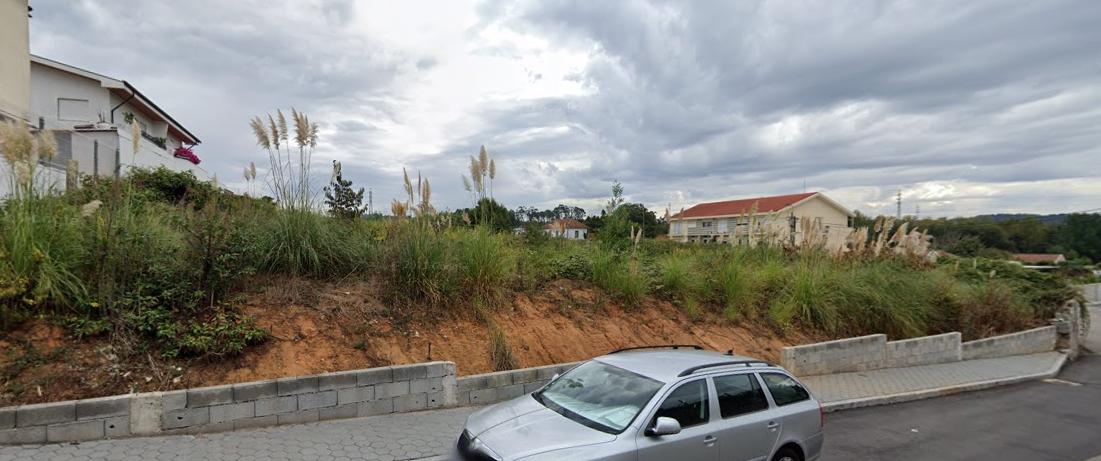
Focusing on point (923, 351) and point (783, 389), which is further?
point (923, 351)

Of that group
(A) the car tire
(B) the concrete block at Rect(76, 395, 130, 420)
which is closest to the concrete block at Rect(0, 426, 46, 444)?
(B) the concrete block at Rect(76, 395, 130, 420)

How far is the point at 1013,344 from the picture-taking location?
14430 mm

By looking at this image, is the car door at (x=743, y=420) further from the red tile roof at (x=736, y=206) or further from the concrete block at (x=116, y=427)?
the red tile roof at (x=736, y=206)

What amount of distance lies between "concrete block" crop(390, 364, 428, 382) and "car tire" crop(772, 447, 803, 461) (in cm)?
412

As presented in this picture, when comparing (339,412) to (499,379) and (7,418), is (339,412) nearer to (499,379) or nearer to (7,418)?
(499,379)

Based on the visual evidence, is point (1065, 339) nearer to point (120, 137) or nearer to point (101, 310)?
point (101, 310)

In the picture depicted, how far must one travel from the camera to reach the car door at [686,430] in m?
4.28

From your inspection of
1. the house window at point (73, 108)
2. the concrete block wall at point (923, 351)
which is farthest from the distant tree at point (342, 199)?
the house window at point (73, 108)

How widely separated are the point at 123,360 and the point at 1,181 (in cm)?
322

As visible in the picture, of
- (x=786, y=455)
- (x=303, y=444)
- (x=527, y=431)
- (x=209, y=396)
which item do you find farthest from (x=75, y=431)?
(x=786, y=455)

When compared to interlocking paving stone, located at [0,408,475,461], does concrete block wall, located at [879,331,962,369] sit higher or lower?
lower

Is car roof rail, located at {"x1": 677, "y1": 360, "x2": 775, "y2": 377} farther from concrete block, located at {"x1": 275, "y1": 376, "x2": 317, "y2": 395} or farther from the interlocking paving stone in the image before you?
concrete block, located at {"x1": 275, "y1": 376, "x2": 317, "y2": 395}

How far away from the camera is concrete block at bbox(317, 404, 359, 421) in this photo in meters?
6.22

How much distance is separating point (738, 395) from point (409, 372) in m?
3.91
